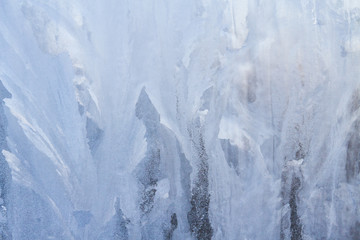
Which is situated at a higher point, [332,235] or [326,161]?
[326,161]

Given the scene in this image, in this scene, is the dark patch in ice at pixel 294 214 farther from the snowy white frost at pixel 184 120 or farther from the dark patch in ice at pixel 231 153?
the dark patch in ice at pixel 231 153

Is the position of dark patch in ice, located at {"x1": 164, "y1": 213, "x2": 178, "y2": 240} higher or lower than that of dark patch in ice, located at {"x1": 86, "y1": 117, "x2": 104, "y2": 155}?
lower

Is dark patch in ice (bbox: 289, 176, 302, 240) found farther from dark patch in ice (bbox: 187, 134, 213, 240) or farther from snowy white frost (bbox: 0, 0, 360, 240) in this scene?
dark patch in ice (bbox: 187, 134, 213, 240)

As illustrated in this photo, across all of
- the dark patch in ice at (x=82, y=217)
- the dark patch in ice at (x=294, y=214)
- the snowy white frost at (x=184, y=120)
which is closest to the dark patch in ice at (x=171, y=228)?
the snowy white frost at (x=184, y=120)

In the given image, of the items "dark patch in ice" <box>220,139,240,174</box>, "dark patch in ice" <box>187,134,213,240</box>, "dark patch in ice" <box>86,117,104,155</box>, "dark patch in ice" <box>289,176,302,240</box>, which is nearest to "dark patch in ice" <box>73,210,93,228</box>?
"dark patch in ice" <box>86,117,104,155</box>

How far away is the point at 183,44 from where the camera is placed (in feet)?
3.42

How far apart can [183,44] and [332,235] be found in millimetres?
738

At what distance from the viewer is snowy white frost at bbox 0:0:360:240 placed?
103 cm

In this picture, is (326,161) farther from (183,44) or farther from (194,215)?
(183,44)

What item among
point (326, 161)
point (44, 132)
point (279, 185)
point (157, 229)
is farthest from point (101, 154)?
point (326, 161)

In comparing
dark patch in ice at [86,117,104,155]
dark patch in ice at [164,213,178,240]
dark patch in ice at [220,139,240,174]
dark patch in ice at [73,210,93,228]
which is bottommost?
dark patch in ice at [164,213,178,240]

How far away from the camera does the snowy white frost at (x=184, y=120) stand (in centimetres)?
103

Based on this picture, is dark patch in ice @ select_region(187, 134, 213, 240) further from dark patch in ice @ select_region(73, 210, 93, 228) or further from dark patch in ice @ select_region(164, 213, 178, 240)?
dark patch in ice @ select_region(73, 210, 93, 228)

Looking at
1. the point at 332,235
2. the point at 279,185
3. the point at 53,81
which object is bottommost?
the point at 332,235
